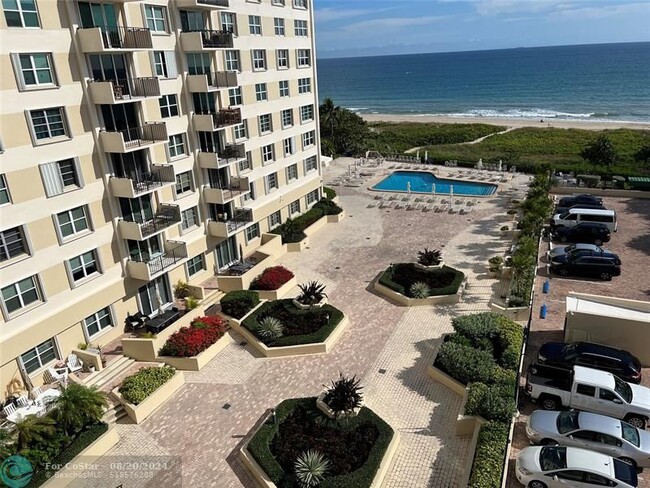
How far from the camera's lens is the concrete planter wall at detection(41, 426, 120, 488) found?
16.4 meters

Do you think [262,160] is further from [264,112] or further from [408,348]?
[408,348]

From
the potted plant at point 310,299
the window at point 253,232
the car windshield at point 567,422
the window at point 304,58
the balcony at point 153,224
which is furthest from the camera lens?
the window at point 304,58

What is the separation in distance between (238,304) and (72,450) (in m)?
10.9

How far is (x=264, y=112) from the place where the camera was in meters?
34.2

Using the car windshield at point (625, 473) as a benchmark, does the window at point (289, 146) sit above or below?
above

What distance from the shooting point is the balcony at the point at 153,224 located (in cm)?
2355

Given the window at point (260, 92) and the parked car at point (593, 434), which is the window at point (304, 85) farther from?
the parked car at point (593, 434)

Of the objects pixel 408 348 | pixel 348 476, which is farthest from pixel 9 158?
pixel 408 348

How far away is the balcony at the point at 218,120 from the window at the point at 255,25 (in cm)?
659

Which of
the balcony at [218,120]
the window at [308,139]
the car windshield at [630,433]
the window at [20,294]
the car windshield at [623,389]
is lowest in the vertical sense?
the car windshield at [630,433]

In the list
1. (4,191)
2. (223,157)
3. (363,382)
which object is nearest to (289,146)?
(223,157)

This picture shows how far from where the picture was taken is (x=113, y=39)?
21641 millimetres

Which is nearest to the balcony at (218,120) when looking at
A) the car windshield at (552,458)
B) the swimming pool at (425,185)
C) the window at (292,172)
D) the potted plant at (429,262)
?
the window at (292,172)

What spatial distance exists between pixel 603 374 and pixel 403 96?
17431 centimetres
